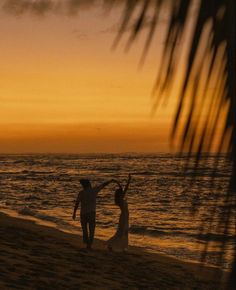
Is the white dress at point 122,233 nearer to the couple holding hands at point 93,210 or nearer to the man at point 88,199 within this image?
the couple holding hands at point 93,210

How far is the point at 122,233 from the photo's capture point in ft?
41.5

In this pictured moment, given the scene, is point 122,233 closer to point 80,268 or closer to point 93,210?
point 93,210

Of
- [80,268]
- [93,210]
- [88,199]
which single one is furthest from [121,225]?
[80,268]

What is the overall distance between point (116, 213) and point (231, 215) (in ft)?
83.3

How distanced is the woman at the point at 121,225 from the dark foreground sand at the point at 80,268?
0.83 feet

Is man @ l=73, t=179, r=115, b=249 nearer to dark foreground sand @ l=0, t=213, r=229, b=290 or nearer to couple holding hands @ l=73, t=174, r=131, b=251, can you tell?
couple holding hands @ l=73, t=174, r=131, b=251

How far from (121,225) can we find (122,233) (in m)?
0.25

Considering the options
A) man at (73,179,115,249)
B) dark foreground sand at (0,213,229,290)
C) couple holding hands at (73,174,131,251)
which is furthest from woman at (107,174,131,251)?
man at (73,179,115,249)

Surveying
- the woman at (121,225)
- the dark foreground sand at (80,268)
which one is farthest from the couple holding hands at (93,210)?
the dark foreground sand at (80,268)

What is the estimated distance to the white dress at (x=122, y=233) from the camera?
12.3m

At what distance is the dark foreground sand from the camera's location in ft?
27.5

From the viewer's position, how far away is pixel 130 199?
36031mm

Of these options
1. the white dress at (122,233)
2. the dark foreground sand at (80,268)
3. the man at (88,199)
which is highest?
the man at (88,199)

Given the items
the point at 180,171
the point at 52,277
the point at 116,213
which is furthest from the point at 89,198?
the point at 116,213
